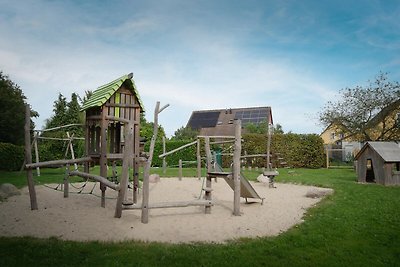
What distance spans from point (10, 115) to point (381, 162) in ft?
78.7

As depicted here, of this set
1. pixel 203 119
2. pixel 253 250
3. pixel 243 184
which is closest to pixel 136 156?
pixel 243 184

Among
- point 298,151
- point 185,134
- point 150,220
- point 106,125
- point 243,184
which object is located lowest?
point 150,220

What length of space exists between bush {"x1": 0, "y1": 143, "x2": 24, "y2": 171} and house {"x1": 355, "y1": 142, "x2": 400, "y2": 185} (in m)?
20.4

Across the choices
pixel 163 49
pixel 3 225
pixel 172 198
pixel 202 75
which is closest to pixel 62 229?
pixel 3 225

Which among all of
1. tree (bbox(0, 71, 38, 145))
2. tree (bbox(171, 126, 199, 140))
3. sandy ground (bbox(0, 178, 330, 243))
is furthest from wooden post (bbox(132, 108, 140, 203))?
tree (bbox(171, 126, 199, 140))

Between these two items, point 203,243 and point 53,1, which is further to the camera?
point 53,1

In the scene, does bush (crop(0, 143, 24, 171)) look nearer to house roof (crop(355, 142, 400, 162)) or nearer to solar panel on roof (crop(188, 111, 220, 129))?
house roof (crop(355, 142, 400, 162))

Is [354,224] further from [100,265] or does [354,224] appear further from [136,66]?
[136,66]

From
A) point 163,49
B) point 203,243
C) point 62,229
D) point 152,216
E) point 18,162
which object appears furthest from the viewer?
point 18,162

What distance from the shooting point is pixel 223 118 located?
53.2 m

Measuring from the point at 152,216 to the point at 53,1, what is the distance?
6844 mm

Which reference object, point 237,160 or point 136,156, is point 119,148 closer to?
point 136,156

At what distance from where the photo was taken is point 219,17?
11.0 metres

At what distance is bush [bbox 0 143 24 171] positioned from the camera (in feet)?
68.5
